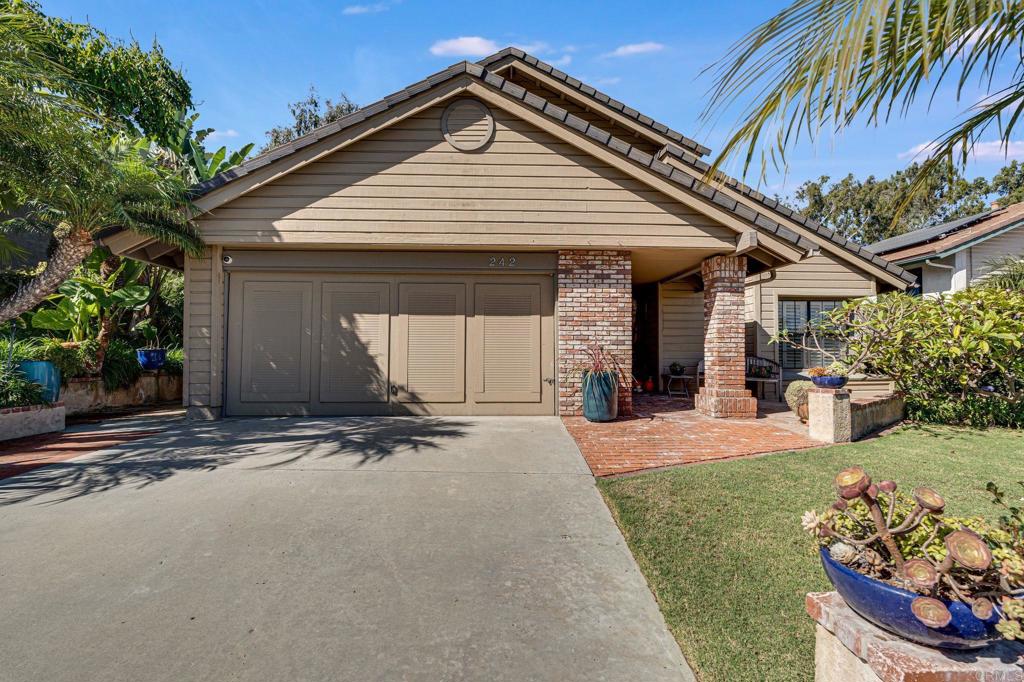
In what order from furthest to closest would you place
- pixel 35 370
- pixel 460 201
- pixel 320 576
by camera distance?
pixel 460 201 → pixel 35 370 → pixel 320 576

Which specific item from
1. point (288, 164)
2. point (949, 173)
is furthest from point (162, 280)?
point (949, 173)

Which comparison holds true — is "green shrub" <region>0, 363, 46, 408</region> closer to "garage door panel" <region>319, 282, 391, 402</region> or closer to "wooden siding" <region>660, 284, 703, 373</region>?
"garage door panel" <region>319, 282, 391, 402</region>

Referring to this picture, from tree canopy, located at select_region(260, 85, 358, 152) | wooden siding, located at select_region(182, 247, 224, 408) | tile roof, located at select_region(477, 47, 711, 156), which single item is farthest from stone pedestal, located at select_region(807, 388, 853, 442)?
tree canopy, located at select_region(260, 85, 358, 152)

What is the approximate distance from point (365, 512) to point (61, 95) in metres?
6.20

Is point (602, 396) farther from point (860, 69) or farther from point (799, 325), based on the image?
point (799, 325)

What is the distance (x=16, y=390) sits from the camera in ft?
23.1

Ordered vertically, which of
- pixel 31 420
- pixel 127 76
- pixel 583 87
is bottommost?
pixel 31 420

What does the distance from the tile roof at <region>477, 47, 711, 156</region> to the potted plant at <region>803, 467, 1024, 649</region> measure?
10873mm

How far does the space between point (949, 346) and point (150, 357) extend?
14619 mm

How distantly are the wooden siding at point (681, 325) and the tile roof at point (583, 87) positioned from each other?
142 inches

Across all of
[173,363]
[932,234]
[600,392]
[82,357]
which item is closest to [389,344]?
[600,392]

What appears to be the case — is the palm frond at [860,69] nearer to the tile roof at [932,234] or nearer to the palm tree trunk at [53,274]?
the palm tree trunk at [53,274]

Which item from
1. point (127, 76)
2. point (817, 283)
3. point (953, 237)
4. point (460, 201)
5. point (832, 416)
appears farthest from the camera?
point (953, 237)

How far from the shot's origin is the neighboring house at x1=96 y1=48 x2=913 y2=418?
→ 7.99 metres
